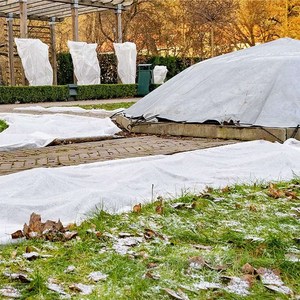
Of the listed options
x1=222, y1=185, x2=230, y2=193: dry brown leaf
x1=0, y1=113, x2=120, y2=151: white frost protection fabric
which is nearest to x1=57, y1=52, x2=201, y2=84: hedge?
x1=0, y1=113, x2=120, y2=151: white frost protection fabric

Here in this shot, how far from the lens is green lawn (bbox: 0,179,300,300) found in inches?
79.7

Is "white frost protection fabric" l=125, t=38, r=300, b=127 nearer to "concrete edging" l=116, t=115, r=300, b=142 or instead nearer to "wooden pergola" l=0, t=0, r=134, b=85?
"concrete edging" l=116, t=115, r=300, b=142

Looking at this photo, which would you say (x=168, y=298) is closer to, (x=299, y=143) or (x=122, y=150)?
(x=122, y=150)

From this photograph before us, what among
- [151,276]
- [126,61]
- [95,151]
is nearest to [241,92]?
[95,151]

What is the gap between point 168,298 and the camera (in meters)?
1.93

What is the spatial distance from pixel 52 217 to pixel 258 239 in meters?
1.26

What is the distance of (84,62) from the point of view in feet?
59.9

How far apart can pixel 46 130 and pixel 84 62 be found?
10943mm

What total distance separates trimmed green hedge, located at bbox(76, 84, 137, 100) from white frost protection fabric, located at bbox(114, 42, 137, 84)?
1.12 metres

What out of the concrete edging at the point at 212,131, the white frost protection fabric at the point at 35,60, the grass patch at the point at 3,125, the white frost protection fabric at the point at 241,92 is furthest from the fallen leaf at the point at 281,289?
the white frost protection fabric at the point at 35,60

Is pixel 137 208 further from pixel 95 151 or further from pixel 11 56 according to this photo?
pixel 11 56

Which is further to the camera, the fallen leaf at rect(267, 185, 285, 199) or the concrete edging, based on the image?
the concrete edging

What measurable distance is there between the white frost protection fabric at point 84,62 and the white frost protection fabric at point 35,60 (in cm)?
104

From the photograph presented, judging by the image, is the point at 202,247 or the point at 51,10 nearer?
the point at 202,247
